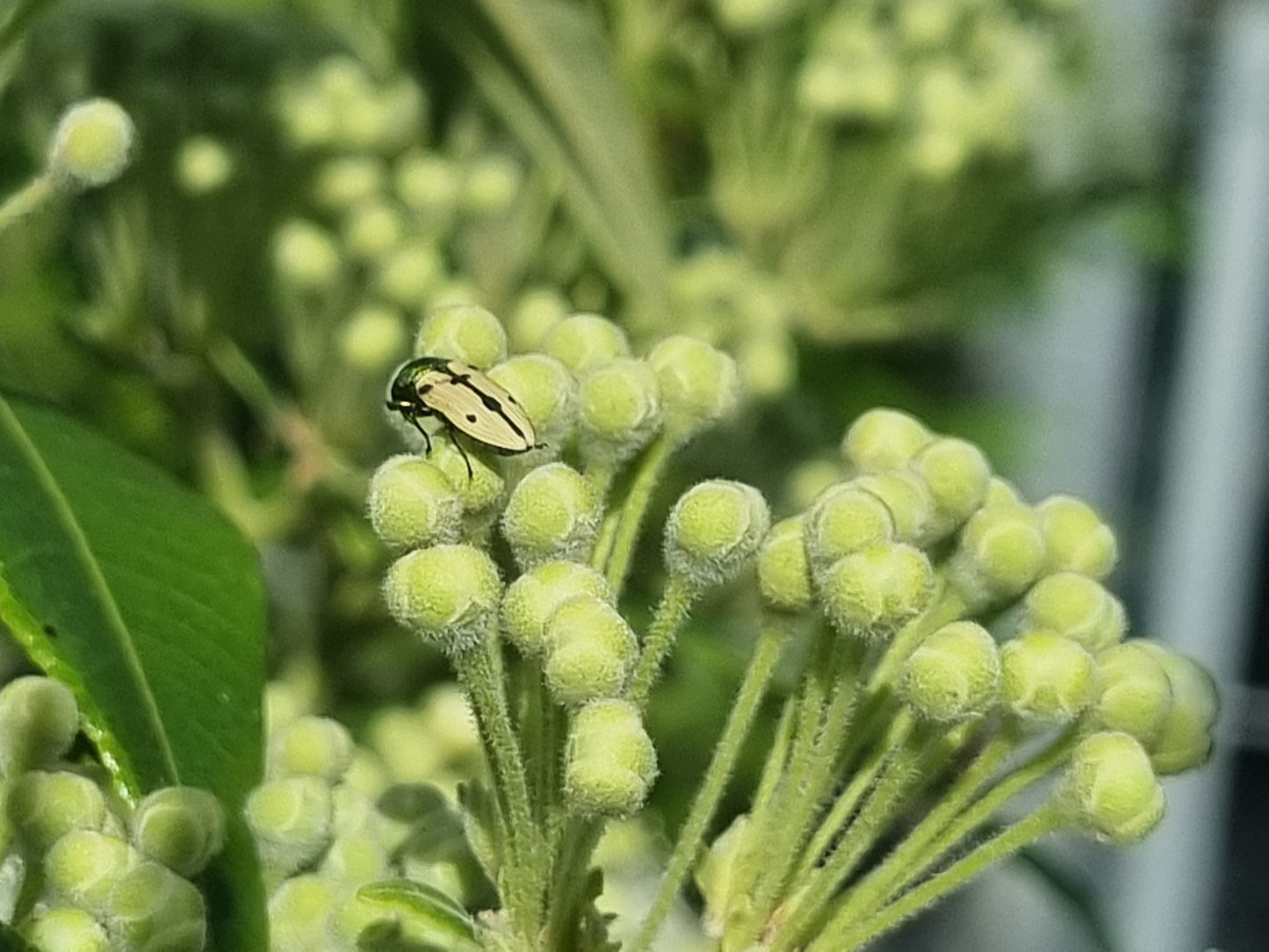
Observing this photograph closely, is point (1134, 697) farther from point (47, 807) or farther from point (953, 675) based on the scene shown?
point (47, 807)

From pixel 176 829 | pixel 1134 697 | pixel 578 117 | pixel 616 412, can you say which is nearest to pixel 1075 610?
pixel 1134 697

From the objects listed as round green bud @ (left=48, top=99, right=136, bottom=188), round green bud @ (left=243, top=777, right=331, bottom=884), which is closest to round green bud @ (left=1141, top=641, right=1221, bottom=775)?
round green bud @ (left=243, top=777, right=331, bottom=884)

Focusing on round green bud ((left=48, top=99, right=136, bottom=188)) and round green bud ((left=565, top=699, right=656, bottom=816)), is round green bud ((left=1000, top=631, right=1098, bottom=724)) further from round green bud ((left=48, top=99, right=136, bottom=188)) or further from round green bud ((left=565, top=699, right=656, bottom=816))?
round green bud ((left=48, top=99, right=136, bottom=188))

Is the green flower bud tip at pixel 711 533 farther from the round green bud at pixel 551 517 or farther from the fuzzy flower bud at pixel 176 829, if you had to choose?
the fuzzy flower bud at pixel 176 829

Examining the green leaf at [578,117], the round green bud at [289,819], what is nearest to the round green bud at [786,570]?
the round green bud at [289,819]

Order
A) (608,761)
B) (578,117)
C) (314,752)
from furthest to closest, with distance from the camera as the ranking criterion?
(578,117)
(314,752)
(608,761)

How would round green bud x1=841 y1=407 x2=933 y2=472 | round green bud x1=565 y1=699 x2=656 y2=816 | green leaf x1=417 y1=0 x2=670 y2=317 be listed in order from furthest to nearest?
green leaf x1=417 y1=0 x2=670 y2=317 → round green bud x1=841 y1=407 x2=933 y2=472 → round green bud x1=565 y1=699 x2=656 y2=816
